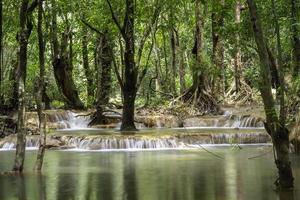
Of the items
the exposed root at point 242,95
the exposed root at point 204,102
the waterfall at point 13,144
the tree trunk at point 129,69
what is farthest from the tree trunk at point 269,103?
the exposed root at point 242,95

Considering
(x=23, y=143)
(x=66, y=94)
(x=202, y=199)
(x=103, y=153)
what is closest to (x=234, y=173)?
(x=202, y=199)

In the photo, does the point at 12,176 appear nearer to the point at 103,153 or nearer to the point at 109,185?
the point at 109,185

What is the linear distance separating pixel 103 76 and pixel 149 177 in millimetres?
16807

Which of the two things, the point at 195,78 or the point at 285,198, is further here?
the point at 195,78

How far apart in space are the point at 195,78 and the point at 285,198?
17348 millimetres

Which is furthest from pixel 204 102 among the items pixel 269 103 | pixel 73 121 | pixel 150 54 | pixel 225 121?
pixel 269 103

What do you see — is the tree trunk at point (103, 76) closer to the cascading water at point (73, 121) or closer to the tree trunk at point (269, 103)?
the cascading water at point (73, 121)

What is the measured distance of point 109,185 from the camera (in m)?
12.2

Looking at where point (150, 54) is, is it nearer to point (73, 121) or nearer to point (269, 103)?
point (73, 121)

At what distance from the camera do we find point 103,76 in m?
29.6

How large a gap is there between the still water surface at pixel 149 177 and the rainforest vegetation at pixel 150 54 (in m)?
0.94

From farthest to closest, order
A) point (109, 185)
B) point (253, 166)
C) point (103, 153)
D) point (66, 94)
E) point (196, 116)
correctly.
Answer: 1. point (66, 94)
2. point (196, 116)
3. point (103, 153)
4. point (253, 166)
5. point (109, 185)

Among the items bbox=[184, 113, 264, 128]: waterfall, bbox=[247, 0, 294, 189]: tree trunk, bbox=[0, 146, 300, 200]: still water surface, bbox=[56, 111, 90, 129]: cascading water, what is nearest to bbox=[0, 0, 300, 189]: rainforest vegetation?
bbox=[247, 0, 294, 189]: tree trunk

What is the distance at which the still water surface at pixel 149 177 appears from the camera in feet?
36.3
